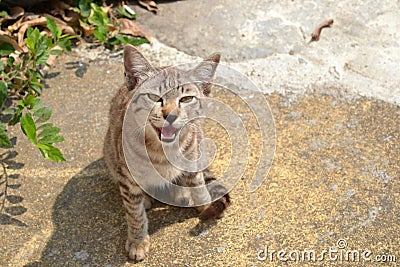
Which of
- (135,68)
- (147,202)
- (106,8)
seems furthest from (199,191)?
(106,8)

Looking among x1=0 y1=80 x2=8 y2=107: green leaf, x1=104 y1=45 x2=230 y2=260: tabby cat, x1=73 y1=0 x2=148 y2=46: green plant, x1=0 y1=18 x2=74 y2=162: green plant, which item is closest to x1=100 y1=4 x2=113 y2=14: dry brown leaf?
x1=73 y1=0 x2=148 y2=46: green plant

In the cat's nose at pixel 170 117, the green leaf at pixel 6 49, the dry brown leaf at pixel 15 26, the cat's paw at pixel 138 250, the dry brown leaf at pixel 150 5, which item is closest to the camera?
the cat's nose at pixel 170 117

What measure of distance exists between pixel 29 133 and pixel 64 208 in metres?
0.59

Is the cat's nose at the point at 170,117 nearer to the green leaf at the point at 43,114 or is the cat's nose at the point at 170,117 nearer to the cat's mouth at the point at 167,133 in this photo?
the cat's mouth at the point at 167,133

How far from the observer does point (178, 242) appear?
3.51m

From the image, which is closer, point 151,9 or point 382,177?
point 382,177

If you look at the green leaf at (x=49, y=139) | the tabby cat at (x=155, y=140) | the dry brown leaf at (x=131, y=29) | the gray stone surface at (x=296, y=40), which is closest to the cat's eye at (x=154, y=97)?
the tabby cat at (x=155, y=140)

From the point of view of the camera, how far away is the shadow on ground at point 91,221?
3.45 m

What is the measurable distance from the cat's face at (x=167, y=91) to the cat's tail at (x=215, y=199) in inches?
21.9

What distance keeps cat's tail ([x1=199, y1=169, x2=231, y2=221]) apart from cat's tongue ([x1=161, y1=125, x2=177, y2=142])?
574 mm

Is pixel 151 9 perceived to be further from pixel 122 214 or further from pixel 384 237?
pixel 384 237

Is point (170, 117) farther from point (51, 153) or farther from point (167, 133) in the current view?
point (51, 153)

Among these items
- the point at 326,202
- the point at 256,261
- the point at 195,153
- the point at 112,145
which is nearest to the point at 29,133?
the point at 112,145

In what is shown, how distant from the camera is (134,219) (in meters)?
3.46
